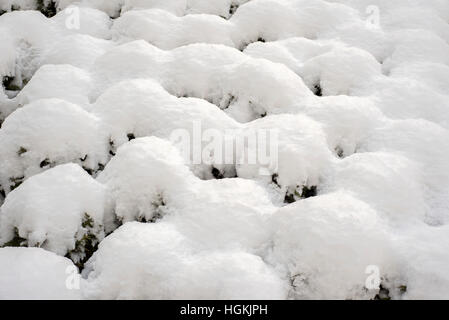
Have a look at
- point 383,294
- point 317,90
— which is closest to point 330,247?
point 383,294

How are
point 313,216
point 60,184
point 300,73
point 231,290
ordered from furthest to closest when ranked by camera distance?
1. point 300,73
2. point 60,184
3. point 313,216
4. point 231,290

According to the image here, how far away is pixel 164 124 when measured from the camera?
120cm

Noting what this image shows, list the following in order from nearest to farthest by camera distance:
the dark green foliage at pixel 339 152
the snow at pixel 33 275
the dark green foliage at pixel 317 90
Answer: the snow at pixel 33 275
the dark green foliage at pixel 339 152
the dark green foliage at pixel 317 90

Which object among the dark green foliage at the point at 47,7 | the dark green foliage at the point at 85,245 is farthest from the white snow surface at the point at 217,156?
the dark green foliage at the point at 47,7

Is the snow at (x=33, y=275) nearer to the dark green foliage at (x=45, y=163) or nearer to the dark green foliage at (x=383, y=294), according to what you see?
the dark green foliage at (x=45, y=163)

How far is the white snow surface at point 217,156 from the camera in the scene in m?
0.87

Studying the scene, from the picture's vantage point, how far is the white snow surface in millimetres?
874

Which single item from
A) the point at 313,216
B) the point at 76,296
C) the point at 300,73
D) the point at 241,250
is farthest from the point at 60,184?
the point at 300,73

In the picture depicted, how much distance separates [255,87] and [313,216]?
54cm

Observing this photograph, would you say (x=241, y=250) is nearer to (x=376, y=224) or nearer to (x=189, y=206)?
(x=189, y=206)

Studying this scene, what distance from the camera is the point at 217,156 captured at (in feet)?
3.74

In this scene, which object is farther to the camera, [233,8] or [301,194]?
[233,8]

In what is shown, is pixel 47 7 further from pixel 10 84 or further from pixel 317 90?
pixel 317 90
